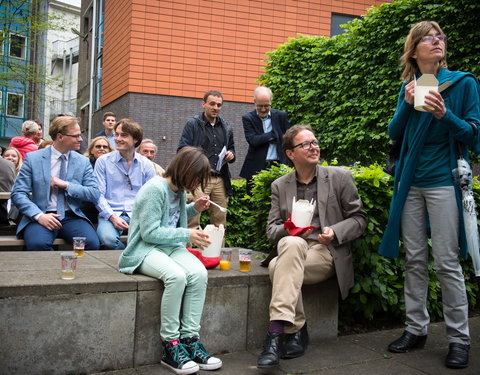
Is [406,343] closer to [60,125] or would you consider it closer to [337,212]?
[337,212]

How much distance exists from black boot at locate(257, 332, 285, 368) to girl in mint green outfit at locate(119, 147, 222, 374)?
1.00 feet

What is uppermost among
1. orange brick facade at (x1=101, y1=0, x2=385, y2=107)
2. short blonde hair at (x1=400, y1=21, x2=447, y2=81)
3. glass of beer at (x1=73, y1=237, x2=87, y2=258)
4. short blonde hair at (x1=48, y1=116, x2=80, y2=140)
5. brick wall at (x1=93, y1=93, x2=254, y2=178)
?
orange brick facade at (x1=101, y1=0, x2=385, y2=107)

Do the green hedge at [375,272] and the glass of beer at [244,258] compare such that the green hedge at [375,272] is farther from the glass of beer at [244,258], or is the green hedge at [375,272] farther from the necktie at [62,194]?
the necktie at [62,194]

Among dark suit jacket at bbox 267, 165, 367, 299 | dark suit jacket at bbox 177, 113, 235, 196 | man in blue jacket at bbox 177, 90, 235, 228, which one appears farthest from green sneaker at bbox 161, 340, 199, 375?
dark suit jacket at bbox 177, 113, 235, 196

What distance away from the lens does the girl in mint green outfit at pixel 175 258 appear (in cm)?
342

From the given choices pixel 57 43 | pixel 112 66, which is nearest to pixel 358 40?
pixel 112 66

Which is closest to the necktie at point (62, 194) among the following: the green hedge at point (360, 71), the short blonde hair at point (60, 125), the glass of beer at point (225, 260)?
the short blonde hair at point (60, 125)

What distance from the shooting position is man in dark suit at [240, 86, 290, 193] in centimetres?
706

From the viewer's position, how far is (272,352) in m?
3.41

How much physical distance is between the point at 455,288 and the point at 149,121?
14.4 meters

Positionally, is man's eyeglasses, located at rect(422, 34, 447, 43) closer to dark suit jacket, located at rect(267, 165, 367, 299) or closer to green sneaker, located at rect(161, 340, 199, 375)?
dark suit jacket, located at rect(267, 165, 367, 299)

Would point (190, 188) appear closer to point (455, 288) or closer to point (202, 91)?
point (455, 288)

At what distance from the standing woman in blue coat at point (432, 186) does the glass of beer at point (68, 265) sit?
7.30 feet

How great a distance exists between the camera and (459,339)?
360 cm
